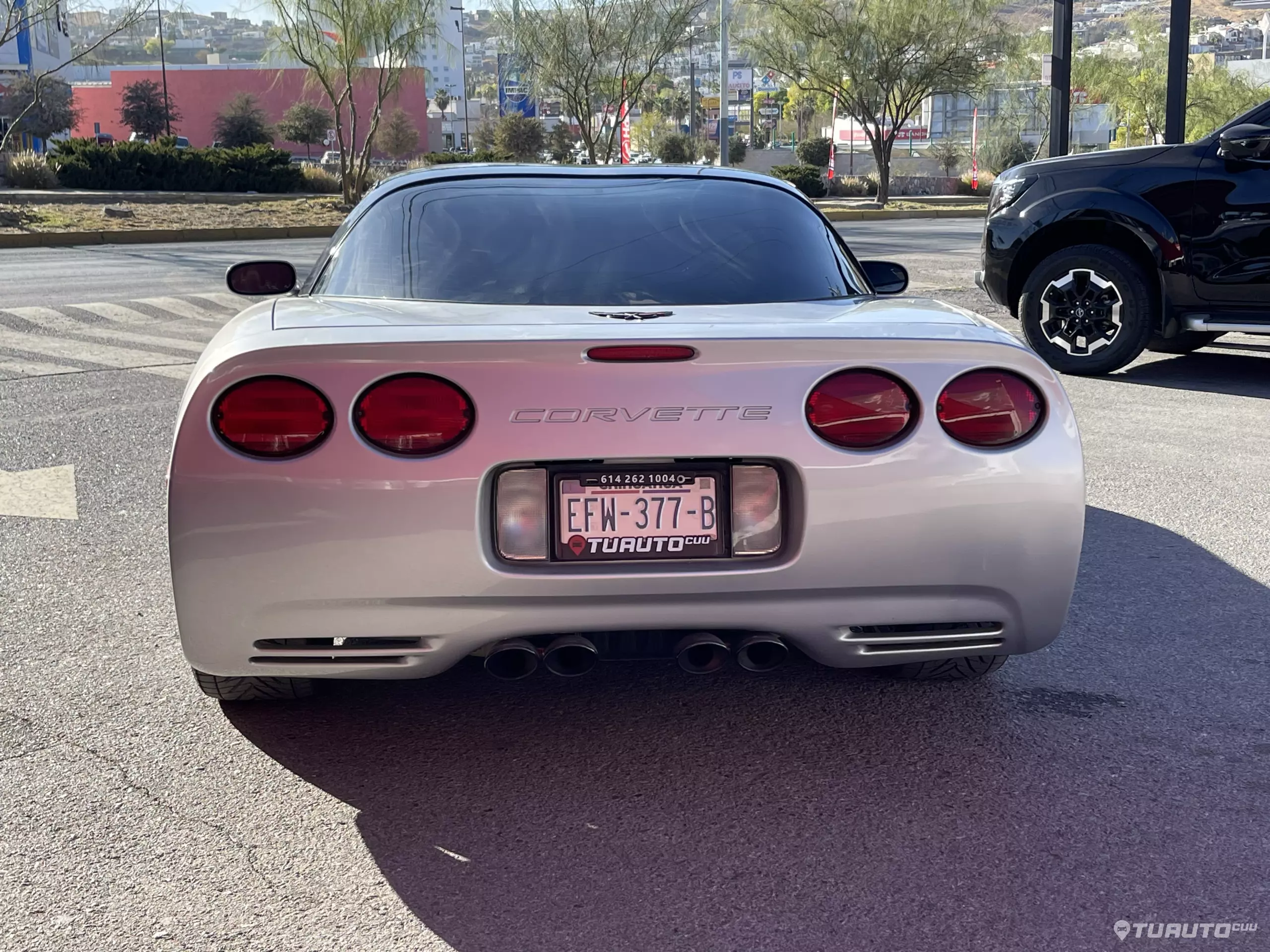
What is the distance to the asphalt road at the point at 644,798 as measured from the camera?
2486 millimetres

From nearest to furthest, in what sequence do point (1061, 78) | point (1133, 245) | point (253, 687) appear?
point (253, 687)
point (1133, 245)
point (1061, 78)

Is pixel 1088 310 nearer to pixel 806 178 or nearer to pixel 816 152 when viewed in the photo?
pixel 806 178

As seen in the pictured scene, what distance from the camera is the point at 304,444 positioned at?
2.80 meters

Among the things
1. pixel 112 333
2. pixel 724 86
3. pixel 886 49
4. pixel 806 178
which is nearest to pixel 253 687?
pixel 112 333

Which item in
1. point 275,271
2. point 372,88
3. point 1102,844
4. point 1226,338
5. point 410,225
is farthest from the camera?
point 372,88

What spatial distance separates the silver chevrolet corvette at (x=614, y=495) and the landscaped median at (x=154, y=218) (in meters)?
17.7

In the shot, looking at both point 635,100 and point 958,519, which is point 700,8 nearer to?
point 635,100

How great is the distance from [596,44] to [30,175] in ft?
49.3

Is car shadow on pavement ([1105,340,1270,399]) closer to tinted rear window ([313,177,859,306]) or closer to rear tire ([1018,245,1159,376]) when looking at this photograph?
rear tire ([1018,245,1159,376])

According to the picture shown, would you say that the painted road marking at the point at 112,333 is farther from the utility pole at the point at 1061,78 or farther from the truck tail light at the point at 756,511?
the utility pole at the point at 1061,78

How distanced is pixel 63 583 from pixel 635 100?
37214 mm

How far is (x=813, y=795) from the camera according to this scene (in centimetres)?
300

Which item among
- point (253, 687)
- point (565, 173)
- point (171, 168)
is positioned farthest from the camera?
point (171, 168)

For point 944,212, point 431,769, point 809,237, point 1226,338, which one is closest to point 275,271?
point 809,237
